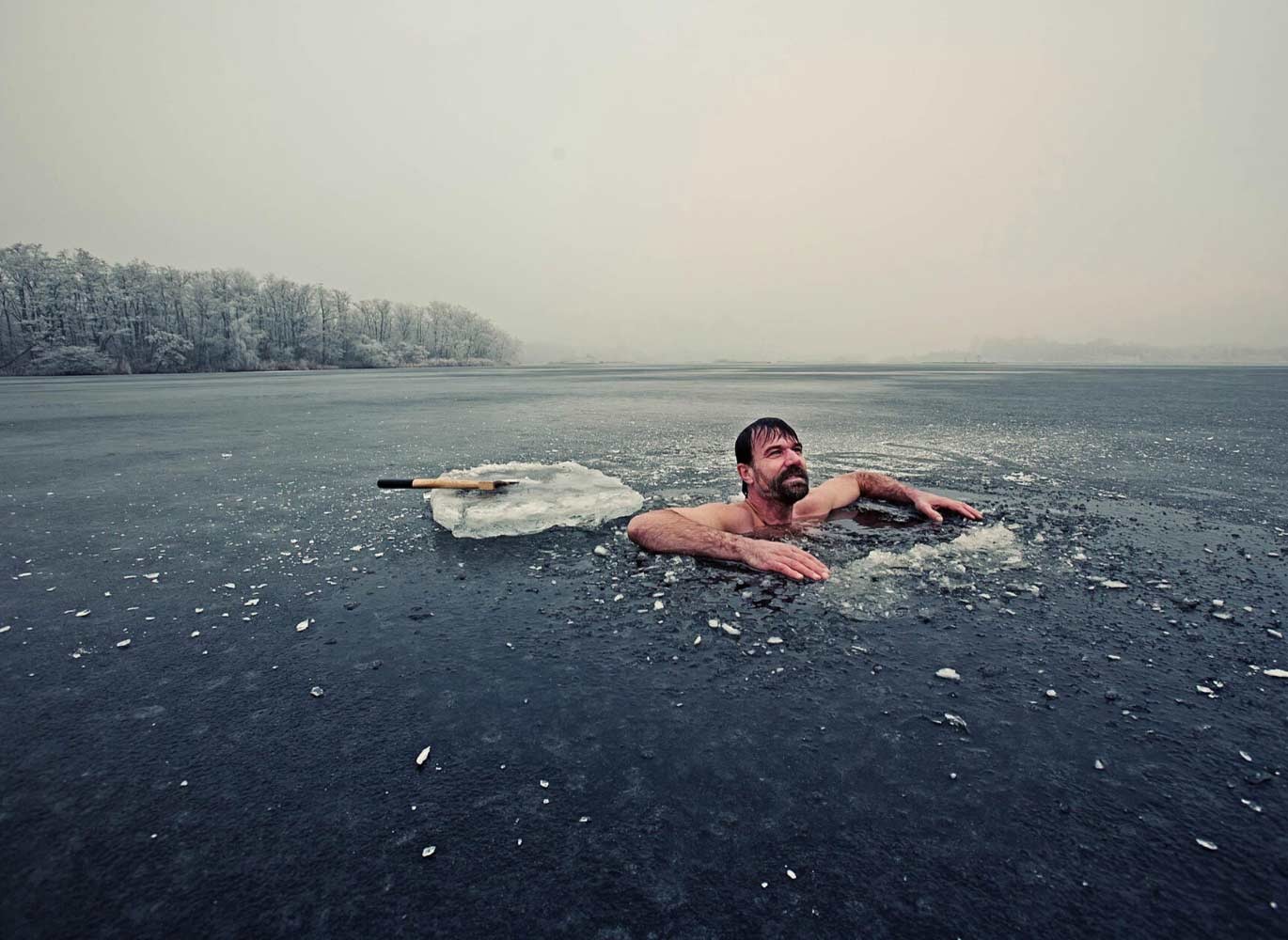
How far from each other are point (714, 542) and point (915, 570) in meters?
1.59

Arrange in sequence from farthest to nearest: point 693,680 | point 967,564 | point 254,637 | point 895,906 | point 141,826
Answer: point 967,564, point 254,637, point 693,680, point 141,826, point 895,906

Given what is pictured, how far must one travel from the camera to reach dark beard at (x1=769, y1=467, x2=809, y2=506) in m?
5.75

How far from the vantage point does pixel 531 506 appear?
621cm

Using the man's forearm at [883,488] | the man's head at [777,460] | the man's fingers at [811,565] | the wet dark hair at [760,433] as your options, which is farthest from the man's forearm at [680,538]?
the man's forearm at [883,488]

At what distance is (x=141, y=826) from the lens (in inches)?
83.6

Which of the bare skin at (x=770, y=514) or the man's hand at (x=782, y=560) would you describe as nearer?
the man's hand at (x=782, y=560)

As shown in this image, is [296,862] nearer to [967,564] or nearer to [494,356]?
[967,564]

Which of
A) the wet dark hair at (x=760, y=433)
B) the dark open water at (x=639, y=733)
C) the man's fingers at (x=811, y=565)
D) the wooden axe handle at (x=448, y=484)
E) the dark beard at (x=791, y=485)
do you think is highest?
the wet dark hair at (x=760, y=433)

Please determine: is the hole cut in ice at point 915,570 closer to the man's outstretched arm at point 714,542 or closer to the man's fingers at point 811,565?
the man's fingers at point 811,565

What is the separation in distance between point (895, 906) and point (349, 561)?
4652 millimetres

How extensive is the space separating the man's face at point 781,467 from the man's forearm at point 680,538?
81 cm

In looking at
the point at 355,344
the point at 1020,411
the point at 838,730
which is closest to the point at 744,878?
the point at 838,730

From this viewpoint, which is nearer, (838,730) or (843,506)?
(838,730)

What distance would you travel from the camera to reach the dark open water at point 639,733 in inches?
72.0
